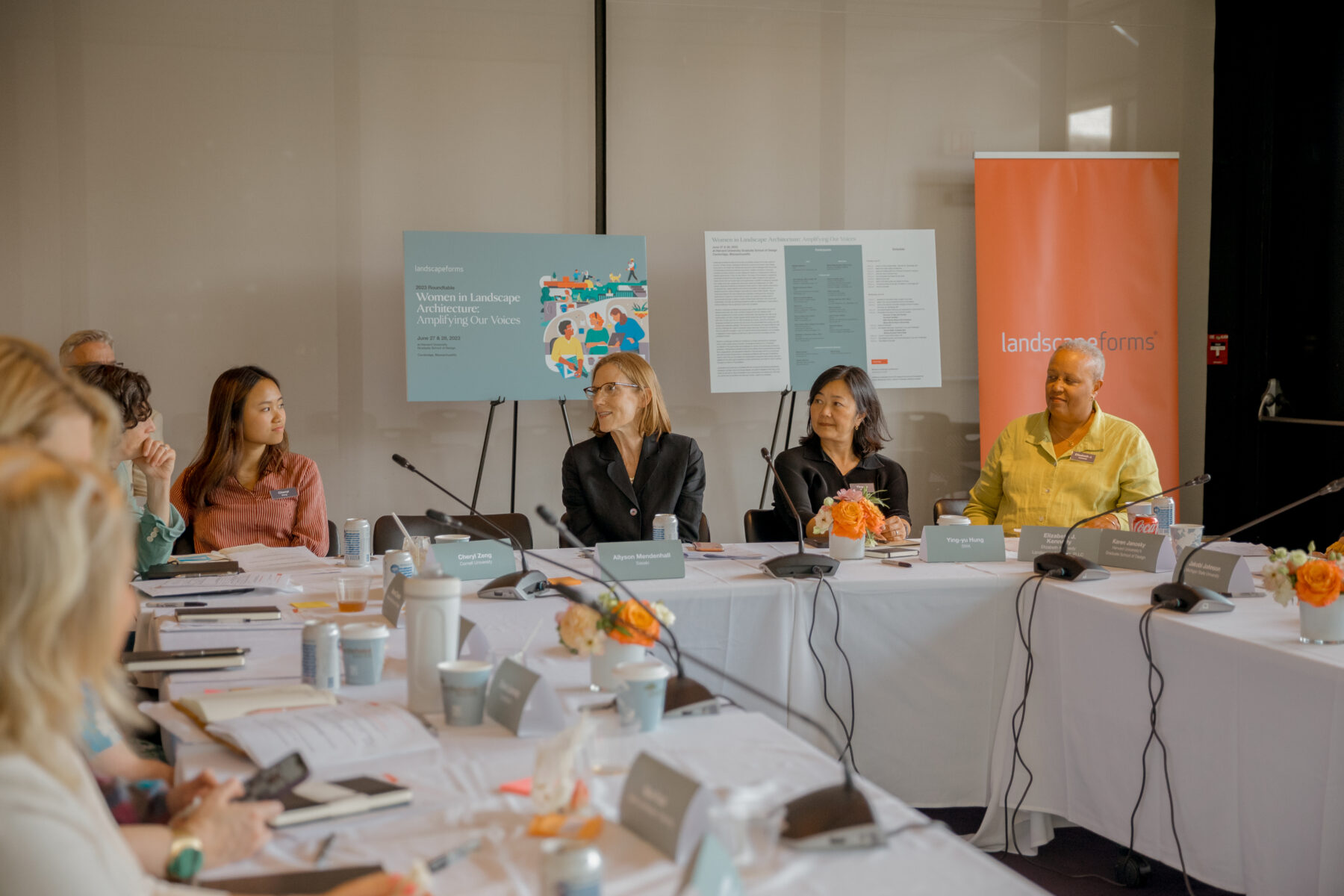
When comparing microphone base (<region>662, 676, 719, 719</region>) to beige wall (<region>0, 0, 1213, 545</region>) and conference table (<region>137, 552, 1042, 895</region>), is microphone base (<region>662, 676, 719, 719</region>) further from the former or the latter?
beige wall (<region>0, 0, 1213, 545</region>)

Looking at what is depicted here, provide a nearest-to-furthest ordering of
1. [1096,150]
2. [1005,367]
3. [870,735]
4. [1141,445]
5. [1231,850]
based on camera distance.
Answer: [1231,850] → [870,735] → [1141,445] → [1005,367] → [1096,150]

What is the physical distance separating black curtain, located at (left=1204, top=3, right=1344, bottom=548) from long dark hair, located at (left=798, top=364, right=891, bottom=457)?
234cm

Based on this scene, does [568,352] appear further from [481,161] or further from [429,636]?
[429,636]

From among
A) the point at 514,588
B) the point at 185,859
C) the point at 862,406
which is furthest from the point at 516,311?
the point at 185,859

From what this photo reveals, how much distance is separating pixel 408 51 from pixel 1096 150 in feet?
11.7

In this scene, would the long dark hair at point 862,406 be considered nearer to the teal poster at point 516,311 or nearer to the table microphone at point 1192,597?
the teal poster at point 516,311

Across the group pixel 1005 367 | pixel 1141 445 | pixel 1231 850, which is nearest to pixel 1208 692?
pixel 1231 850

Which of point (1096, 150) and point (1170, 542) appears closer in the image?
point (1170, 542)

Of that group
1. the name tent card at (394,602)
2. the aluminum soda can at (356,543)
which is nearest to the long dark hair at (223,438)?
the aluminum soda can at (356,543)

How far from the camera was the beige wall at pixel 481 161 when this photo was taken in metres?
5.05

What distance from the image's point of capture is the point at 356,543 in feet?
9.95

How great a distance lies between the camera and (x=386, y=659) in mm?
2010

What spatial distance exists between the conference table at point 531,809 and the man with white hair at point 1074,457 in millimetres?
2344

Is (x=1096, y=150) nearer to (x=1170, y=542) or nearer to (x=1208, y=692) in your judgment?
(x=1170, y=542)
